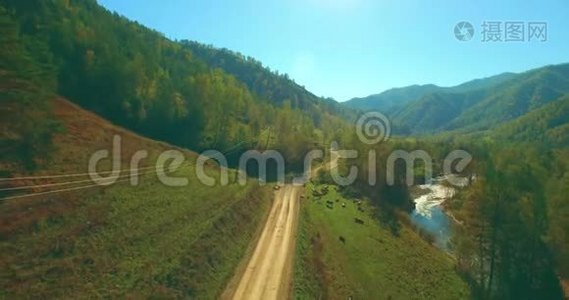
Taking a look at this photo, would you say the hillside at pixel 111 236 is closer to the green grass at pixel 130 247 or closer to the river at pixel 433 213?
the green grass at pixel 130 247

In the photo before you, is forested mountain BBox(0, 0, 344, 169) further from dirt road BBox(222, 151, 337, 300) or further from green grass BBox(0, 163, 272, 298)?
dirt road BBox(222, 151, 337, 300)

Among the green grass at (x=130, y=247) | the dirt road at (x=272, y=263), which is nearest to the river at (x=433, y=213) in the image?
the dirt road at (x=272, y=263)

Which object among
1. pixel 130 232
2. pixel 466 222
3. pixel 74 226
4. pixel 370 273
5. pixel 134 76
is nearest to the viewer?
pixel 74 226

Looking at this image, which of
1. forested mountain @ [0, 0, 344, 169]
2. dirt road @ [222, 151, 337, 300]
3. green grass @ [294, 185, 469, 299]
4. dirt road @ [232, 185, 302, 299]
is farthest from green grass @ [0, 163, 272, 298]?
forested mountain @ [0, 0, 344, 169]

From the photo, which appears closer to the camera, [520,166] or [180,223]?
[180,223]

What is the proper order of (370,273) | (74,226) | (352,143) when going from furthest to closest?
(352,143) → (370,273) → (74,226)

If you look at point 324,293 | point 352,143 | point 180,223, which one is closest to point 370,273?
point 324,293

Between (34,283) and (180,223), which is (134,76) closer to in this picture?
(180,223)
